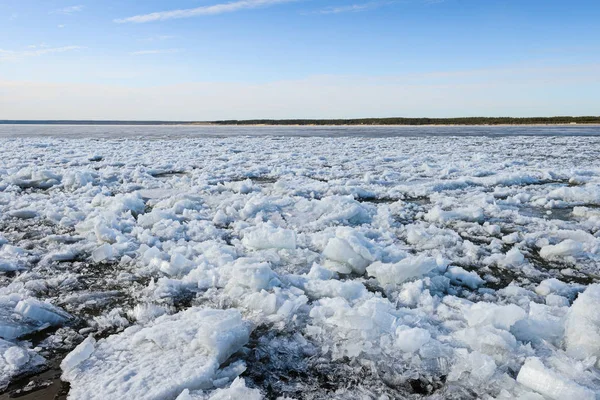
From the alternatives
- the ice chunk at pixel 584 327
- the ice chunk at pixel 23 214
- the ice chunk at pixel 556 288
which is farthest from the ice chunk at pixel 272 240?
the ice chunk at pixel 23 214

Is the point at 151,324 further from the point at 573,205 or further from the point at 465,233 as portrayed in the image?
the point at 573,205

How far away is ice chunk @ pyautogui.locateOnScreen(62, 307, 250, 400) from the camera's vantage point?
1.66 metres

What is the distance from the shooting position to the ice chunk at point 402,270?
2738 mm

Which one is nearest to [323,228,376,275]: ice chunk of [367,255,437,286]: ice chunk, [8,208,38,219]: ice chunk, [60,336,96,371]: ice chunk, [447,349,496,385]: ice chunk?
[367,255,437,286]: ice chunk

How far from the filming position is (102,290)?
2625 millimetres

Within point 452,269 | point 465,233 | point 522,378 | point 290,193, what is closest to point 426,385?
point 522,378

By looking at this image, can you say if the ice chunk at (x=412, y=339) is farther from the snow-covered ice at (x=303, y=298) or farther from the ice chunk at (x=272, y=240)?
the ice chunk at (x=272, y=240)

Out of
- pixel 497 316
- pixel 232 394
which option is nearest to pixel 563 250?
pixel 497 316

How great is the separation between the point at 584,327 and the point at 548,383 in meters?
0.46

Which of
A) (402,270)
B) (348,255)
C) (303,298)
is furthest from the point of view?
(348,255)

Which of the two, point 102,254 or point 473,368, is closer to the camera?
point 473,368

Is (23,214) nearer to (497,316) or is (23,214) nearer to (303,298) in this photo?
(303,298)

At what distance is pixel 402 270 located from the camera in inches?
108

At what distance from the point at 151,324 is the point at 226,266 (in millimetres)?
772
